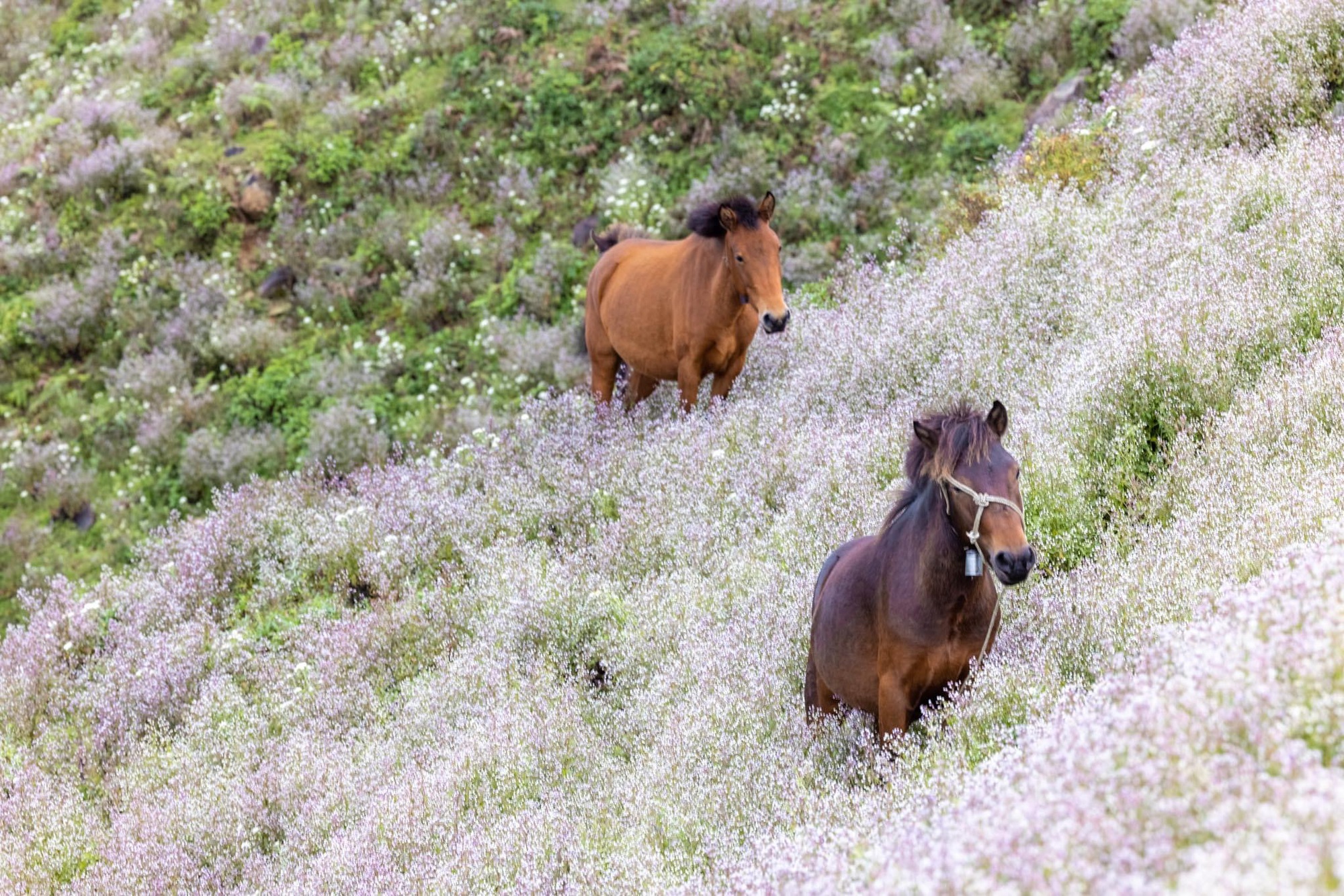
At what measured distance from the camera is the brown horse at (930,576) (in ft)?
12.8

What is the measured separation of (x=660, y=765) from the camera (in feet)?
15.9

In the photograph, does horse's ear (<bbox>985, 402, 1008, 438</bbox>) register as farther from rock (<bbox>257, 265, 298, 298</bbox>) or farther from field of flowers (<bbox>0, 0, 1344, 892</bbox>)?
rock (<bbox>257, 265, 298, 298</bbox>)

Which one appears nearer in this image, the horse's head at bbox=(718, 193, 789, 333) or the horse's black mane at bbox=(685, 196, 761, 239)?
the horse's head at bbox=(718, 193, 789, 333)

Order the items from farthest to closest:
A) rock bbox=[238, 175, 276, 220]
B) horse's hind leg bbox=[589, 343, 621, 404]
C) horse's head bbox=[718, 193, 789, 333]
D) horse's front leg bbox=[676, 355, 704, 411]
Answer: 1. rock bbox=[238, 175, 276, 220]
2. horse's hind leg bbox=[589, 343, 621, 404]
3. horse's front leg bbox=[676, 355, 704, 411]
4. horse's head bbox=[718, 193, 789, 333]

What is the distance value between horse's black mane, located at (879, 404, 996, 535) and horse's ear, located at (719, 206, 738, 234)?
4.35 metres

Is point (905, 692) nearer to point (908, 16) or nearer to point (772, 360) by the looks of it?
point (772, 360)

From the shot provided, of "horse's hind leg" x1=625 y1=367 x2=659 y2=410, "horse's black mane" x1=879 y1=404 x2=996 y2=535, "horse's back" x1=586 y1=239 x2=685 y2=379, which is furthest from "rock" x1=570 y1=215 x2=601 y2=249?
"horse's black mane" x1=879 y1=404 x2=996 y2=535

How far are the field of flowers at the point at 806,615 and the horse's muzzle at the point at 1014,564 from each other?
0.42 m

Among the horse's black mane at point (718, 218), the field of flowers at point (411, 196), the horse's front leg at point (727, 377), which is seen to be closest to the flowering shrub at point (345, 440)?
the field of flowers at point (411, 196)

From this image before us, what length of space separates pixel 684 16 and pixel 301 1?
7.05 meters

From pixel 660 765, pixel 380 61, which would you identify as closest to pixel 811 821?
pixel 660 765

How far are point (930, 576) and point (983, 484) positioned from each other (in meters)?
0.40

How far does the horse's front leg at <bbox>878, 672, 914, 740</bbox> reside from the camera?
13.8 feet

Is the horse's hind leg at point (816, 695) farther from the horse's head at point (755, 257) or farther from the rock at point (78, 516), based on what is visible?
the rock at point (78, 516)
